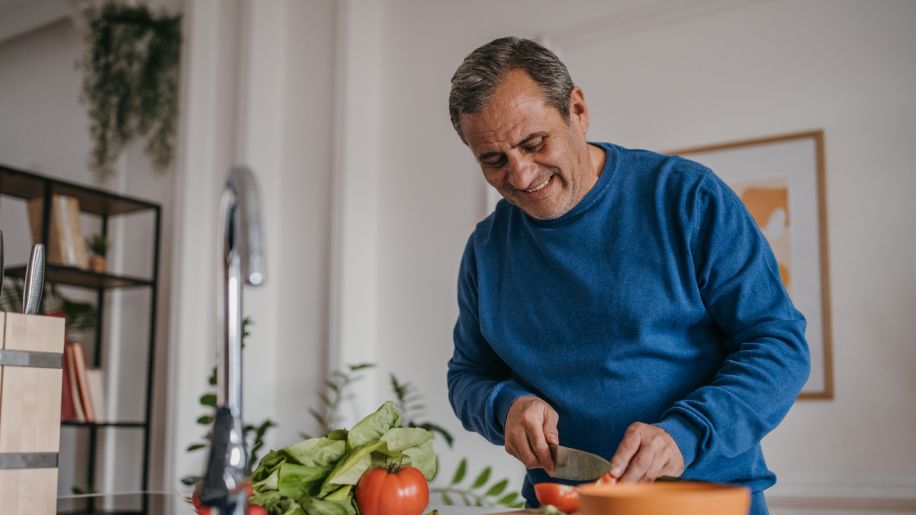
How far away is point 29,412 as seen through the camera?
133 cm

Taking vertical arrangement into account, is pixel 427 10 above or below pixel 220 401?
above

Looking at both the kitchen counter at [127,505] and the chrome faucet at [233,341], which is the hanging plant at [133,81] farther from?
the chrome faucet at [233,341]

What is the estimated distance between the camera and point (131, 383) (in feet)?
13.9

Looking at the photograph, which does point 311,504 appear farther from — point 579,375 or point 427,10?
point 427,10

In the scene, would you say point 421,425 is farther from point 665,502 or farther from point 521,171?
point 665,502

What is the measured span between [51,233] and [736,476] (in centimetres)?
326

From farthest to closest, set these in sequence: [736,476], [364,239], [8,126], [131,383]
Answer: [8,126] < [131,383] < [364,239] < [736,476]

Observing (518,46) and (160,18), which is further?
(160,18)

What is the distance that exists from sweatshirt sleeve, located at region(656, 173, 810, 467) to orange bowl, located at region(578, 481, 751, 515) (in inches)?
15.6

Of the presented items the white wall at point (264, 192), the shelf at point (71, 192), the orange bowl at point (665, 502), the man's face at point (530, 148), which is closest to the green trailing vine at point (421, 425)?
the white wall at point (264, 192)

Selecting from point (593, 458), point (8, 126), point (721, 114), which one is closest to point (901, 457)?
point (721, 114)

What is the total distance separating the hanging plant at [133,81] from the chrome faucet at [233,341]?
370 centimetres

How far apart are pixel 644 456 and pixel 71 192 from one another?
3.46 metres

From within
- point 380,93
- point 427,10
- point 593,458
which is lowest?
point 593,458
